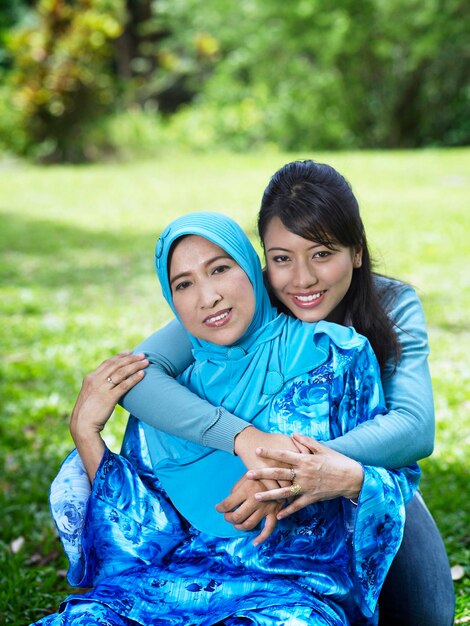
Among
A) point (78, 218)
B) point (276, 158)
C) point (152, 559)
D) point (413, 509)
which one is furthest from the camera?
point (276, 158)

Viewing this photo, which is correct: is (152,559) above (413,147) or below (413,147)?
below

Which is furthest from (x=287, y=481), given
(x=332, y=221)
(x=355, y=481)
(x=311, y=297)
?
(x=332, y=221)

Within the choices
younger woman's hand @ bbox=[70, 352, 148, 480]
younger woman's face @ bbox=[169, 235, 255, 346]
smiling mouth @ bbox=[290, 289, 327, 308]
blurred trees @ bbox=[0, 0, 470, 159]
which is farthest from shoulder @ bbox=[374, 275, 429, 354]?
blurred trees @ bbox=[0, 0, 470, 159]

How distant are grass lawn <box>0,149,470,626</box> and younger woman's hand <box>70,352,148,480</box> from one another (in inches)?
38.4

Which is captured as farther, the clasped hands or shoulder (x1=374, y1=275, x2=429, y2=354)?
shoulder (x1=374, y1=275, x2=429, y2=354)

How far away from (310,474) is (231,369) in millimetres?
432

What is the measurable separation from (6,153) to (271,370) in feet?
56.1

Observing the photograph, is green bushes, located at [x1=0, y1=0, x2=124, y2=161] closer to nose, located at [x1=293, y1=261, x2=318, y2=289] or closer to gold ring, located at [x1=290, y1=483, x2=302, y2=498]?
nose, located at [x1=293, y1=261, x2=318, y2=289]

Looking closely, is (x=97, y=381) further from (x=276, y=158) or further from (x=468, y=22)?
(x=468, y=22)

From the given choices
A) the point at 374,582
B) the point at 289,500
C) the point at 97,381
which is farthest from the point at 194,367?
the point at 374,582

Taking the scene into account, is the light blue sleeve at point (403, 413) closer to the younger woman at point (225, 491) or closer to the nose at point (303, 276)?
the younger woman at point (225, 491)

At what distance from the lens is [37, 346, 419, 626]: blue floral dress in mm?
2328

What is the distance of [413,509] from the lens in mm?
3182

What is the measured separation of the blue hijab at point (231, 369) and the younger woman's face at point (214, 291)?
3 centimetres
